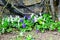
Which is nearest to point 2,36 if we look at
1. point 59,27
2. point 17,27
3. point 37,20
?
point 17,27

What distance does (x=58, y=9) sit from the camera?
151 inches

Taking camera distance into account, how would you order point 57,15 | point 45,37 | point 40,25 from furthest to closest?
point 57,15 < point 40,25 < point 45,37

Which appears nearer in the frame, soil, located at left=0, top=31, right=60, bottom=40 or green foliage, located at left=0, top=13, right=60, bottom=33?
soil, located at left=0, top=31, right=60, bottom=40

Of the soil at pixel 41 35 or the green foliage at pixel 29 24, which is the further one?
the green foliage at pixel 29 24

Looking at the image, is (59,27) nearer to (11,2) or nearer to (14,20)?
(14,20)

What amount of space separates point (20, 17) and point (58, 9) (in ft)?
2.38

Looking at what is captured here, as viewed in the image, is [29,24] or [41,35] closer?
[41,35]

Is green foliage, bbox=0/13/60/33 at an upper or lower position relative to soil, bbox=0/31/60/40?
upper

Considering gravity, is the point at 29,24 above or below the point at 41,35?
above

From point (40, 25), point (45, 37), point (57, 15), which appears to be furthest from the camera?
point (57, 15)

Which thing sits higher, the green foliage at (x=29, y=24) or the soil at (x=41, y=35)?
the green foliage at (x=29, y=24)

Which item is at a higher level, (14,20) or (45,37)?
(14,20)

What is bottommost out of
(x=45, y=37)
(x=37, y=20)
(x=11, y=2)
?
(x=45, y=37)

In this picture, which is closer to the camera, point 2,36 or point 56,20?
point 2,36
